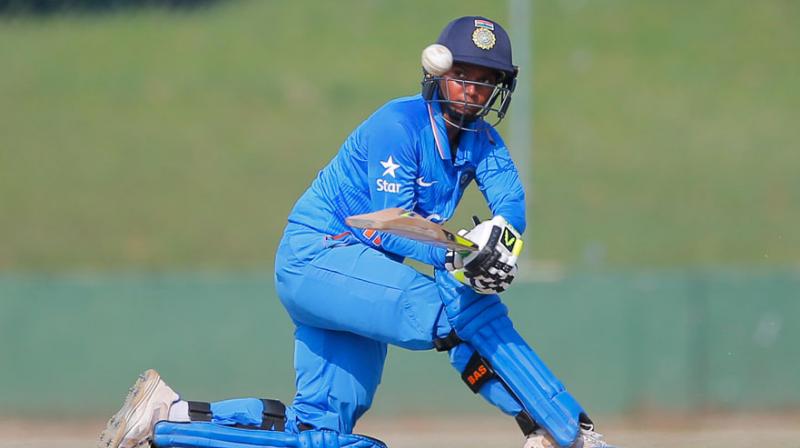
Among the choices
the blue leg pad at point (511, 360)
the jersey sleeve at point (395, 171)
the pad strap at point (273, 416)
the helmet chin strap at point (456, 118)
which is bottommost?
the pad strap at point (273, 416)

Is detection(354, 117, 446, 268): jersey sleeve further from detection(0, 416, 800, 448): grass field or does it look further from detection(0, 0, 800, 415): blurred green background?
detection(0, 0, 800, 415): blurred green background

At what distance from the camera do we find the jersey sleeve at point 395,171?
4.03 meters

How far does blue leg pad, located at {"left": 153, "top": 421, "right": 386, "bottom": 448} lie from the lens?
170 inches

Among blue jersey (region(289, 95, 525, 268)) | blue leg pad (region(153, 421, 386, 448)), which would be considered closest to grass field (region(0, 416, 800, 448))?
blue leg pad (region(153, 421, 386, 448))

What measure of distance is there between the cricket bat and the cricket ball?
58 centimetres

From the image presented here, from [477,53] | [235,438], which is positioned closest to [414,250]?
[477,53]

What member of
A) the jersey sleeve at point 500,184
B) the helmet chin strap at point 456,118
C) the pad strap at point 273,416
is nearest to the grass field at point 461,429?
the pad strap at point 273,416

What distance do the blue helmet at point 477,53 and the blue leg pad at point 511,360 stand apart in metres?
0.67

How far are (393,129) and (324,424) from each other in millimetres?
1232

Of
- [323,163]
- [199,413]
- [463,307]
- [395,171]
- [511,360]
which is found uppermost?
[323,163]

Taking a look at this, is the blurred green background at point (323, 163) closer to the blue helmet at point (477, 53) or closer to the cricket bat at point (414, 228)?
the blue helmet at point (477, 53)

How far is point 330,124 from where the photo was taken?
13906 millimetres

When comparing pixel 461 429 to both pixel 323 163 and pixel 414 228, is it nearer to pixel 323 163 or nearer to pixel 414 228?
pixel 414 228

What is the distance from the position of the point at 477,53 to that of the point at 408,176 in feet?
1.71
